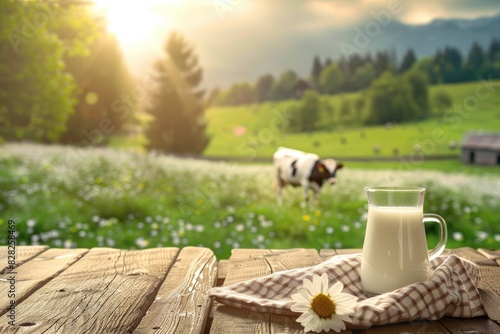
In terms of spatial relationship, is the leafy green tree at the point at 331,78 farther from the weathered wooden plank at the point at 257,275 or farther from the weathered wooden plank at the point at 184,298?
the weathered wooden plank at the point at 184,298

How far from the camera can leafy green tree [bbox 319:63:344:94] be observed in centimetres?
968

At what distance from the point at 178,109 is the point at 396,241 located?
974 cm


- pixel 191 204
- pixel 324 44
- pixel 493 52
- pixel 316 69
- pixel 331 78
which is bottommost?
pixel 191 204

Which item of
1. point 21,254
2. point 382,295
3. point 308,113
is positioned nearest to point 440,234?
point 382,295

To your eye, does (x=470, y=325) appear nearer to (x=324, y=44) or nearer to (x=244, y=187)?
(x=244, y=187)

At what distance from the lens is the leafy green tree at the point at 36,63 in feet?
25.6

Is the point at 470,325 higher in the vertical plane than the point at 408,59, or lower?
lower

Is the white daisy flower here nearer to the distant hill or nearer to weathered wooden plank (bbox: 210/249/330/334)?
weathered wooden plank (bbox: 210/249/330/334)

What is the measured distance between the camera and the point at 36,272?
5.41 feet

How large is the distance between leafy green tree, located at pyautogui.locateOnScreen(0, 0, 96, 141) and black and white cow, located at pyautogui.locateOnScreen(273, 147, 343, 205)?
3.39 m

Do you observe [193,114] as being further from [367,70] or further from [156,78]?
[367,70]

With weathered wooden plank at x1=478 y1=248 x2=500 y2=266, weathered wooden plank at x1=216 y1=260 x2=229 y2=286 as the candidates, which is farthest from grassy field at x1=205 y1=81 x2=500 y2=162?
weathered wooden plank at x1=216 y1=260 x2=229 y2=286

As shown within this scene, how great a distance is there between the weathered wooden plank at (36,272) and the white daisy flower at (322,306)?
25.6 inches

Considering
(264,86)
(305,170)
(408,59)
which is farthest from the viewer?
(408,59)
